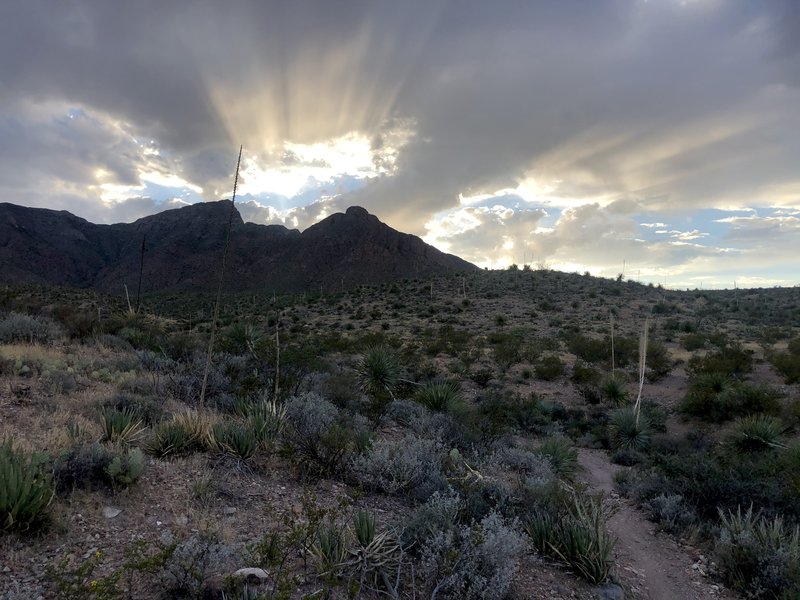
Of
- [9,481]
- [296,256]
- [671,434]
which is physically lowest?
[671,434]

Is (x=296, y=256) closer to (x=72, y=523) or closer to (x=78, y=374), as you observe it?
(x=78, y=374)

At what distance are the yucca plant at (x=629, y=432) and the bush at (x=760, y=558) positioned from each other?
19.8 ft

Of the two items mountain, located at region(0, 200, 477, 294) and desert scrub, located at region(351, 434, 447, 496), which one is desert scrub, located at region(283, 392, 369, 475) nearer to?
desert scrub, located at region(351, 434, 447, 496)

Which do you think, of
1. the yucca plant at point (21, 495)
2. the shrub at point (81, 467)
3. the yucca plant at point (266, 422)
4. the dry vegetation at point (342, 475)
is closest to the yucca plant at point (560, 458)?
the dry vegetation at point (342, 475)

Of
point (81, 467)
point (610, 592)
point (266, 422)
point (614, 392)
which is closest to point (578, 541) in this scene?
point (610, 592)

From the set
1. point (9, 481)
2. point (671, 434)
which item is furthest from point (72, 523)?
point (671, 434)

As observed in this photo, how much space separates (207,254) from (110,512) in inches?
3982

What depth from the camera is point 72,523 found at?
4.22 m

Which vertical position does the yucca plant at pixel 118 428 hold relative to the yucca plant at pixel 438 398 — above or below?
above

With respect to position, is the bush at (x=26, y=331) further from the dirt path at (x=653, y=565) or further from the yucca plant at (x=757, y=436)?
the yucca plant at (x=757, y=436)

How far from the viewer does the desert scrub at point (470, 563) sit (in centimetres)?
405

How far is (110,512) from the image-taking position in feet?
14.9

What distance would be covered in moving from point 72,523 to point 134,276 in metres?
98.4

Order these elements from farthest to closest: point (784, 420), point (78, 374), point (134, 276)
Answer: point (134, 276) < point (784, 420) < point (78, 374)
